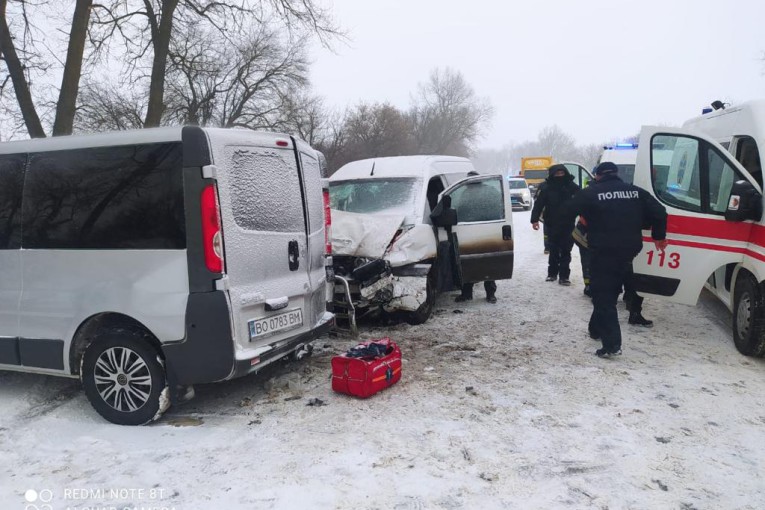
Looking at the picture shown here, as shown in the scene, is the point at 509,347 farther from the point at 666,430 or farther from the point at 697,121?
the point at 697,121

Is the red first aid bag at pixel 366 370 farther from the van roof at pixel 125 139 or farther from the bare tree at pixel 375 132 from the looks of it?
the bare tree at pixel 375 132

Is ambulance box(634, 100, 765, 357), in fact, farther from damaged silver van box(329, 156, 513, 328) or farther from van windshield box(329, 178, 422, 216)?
van windshield box(329, 178, 422, 216)

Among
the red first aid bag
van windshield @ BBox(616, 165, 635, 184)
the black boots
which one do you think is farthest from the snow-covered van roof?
van windshield @ BBox(616, 165, 635, 184)

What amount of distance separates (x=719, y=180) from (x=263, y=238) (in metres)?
4.56

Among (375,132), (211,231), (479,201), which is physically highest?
(375,132)

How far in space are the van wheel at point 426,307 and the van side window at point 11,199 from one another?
4.01 meters

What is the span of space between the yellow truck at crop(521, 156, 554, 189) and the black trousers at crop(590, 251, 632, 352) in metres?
29.6

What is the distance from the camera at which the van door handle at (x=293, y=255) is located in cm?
436

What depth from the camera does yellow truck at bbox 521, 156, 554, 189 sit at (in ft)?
114

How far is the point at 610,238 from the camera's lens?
5203mm

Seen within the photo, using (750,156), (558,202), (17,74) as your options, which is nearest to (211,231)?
(750,156)

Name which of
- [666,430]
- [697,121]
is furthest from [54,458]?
[697,121]

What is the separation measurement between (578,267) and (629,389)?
6.33 metres

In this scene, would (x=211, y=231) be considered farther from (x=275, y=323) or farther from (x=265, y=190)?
(x=275, y=323)
